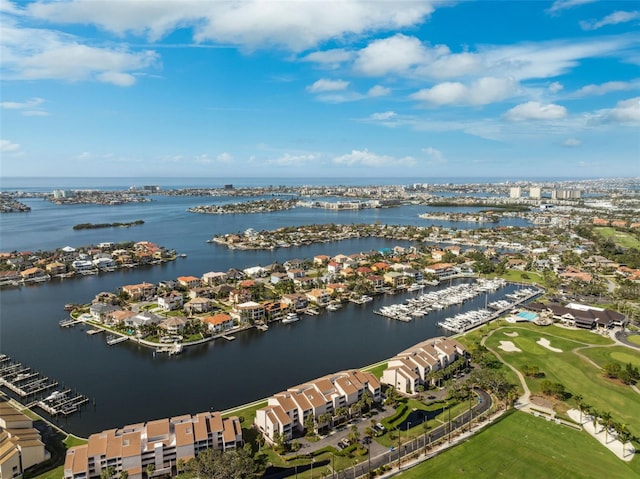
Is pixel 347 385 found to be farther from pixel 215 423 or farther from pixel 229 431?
pixel 215 423

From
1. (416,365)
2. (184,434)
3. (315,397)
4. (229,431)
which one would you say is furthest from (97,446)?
(416,365)

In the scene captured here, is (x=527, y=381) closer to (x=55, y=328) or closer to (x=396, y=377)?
(x=396, y=377)

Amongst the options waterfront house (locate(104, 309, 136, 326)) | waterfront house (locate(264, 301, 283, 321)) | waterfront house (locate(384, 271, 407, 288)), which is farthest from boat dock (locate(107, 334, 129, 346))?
waterfront house (locate(384, 271, 407, 288))

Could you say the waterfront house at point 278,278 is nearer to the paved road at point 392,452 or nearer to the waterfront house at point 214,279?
the waterfront house at point 214,279

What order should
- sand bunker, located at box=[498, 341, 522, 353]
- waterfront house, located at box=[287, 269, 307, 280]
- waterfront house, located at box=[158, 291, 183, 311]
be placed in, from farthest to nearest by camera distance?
waterfront house, located at box=[287, 269, 307, 280] < waterfront house, located at box=[158, 291, 183, 311] < sand bunker, located at box=[498, 341, 522, 353]

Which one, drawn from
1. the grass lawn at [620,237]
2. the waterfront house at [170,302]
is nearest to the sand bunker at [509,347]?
the waterfront house at [170,302]

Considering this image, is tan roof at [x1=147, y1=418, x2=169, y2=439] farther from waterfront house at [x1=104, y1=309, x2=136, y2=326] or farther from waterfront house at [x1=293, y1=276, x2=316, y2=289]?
waterfront house at [x1=293, y1=276, x2=316, y2=289]
